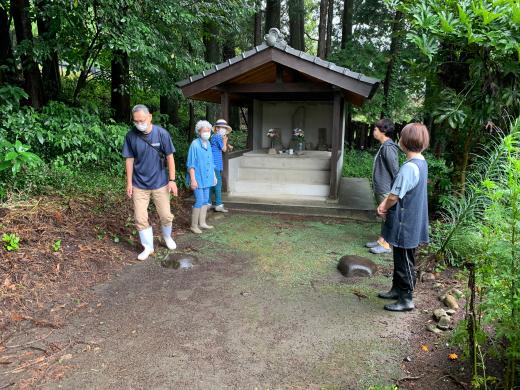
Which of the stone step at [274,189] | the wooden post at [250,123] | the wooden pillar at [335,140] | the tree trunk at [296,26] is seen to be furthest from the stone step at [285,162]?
the tree trunk at [296,26]

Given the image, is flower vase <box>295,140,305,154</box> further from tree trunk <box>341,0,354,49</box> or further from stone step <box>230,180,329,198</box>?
tree trunk <box>341,0,354,49</box>

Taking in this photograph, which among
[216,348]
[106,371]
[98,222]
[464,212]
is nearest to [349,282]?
[464,212]

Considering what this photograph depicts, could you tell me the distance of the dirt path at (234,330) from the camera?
8.94ft

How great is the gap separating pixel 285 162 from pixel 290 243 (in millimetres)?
3022

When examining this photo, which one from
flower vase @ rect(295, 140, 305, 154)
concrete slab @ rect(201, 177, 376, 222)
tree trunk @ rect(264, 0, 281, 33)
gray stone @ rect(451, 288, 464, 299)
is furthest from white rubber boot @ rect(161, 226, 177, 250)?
tree trunk @ rect(264, 0, 281, 33)

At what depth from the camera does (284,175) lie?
821cm

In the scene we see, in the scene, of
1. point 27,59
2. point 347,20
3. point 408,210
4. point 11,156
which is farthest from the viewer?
point 347,20

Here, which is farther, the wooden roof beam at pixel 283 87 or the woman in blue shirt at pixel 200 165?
the wooden roof beam at pixel 283 87

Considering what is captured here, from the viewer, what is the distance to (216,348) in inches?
120

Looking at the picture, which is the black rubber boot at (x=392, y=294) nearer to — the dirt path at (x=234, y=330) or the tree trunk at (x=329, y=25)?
the dirt path at (x=234, y=330)

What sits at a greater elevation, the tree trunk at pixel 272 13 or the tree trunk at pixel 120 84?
the tree trunk at pixel 272 13

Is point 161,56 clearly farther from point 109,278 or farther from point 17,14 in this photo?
point 109,278

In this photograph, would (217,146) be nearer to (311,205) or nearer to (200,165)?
(200,165)

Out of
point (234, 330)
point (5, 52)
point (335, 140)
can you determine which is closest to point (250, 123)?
point (335, 140)
